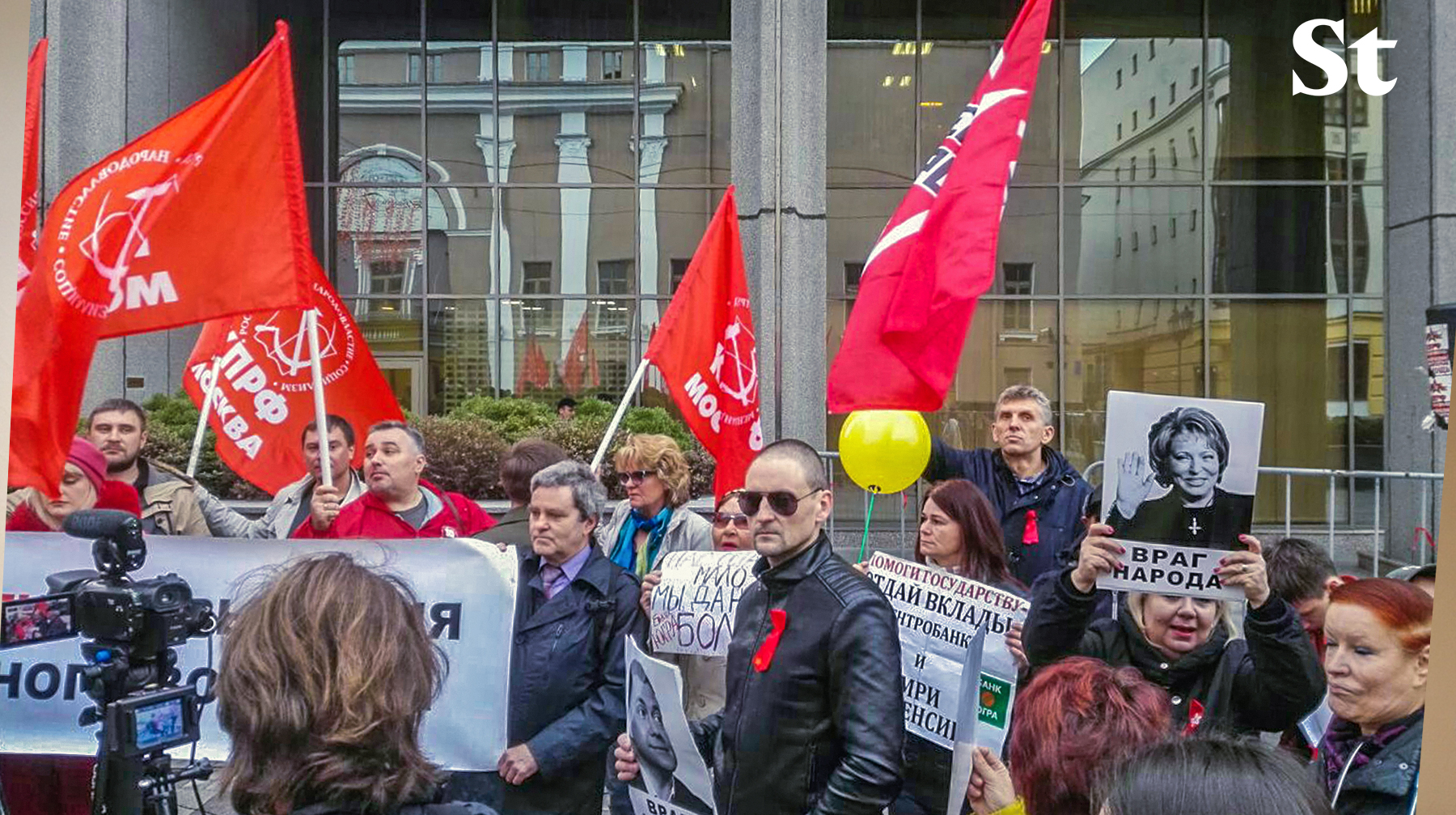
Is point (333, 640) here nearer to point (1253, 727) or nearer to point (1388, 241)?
point (1253, 727)

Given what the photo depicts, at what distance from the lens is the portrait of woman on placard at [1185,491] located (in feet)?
11.8

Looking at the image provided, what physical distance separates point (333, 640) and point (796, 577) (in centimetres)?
159

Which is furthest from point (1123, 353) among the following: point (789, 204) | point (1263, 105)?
point (789, 204)

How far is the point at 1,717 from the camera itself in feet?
15.2

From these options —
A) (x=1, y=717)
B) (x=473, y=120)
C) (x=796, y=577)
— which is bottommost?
(x=1, y=717)

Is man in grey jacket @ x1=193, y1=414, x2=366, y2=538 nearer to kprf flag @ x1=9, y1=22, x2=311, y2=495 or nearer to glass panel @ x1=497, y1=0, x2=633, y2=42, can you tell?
kprf flag @ x1=9, y1=22, x2=311, y2=495

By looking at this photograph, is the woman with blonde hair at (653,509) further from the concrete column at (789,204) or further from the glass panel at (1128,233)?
the glass panel at (1128,233)

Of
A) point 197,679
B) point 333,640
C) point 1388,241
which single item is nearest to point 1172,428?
point 333,640

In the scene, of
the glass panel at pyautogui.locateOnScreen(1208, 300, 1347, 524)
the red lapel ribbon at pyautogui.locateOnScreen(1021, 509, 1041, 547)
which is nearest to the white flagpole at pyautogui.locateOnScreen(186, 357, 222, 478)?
the red lapel ribbon at pyautogui.locateOnScreen(1021, 509, 1041, 547)

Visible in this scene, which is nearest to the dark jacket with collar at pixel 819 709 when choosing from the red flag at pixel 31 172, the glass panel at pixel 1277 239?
the red flag at pixel 31 172

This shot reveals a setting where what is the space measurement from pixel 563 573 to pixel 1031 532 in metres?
2.12

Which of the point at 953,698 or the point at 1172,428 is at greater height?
the point at 1172,428

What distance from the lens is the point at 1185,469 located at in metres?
3.65

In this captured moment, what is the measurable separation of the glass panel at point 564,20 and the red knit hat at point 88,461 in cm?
1272
